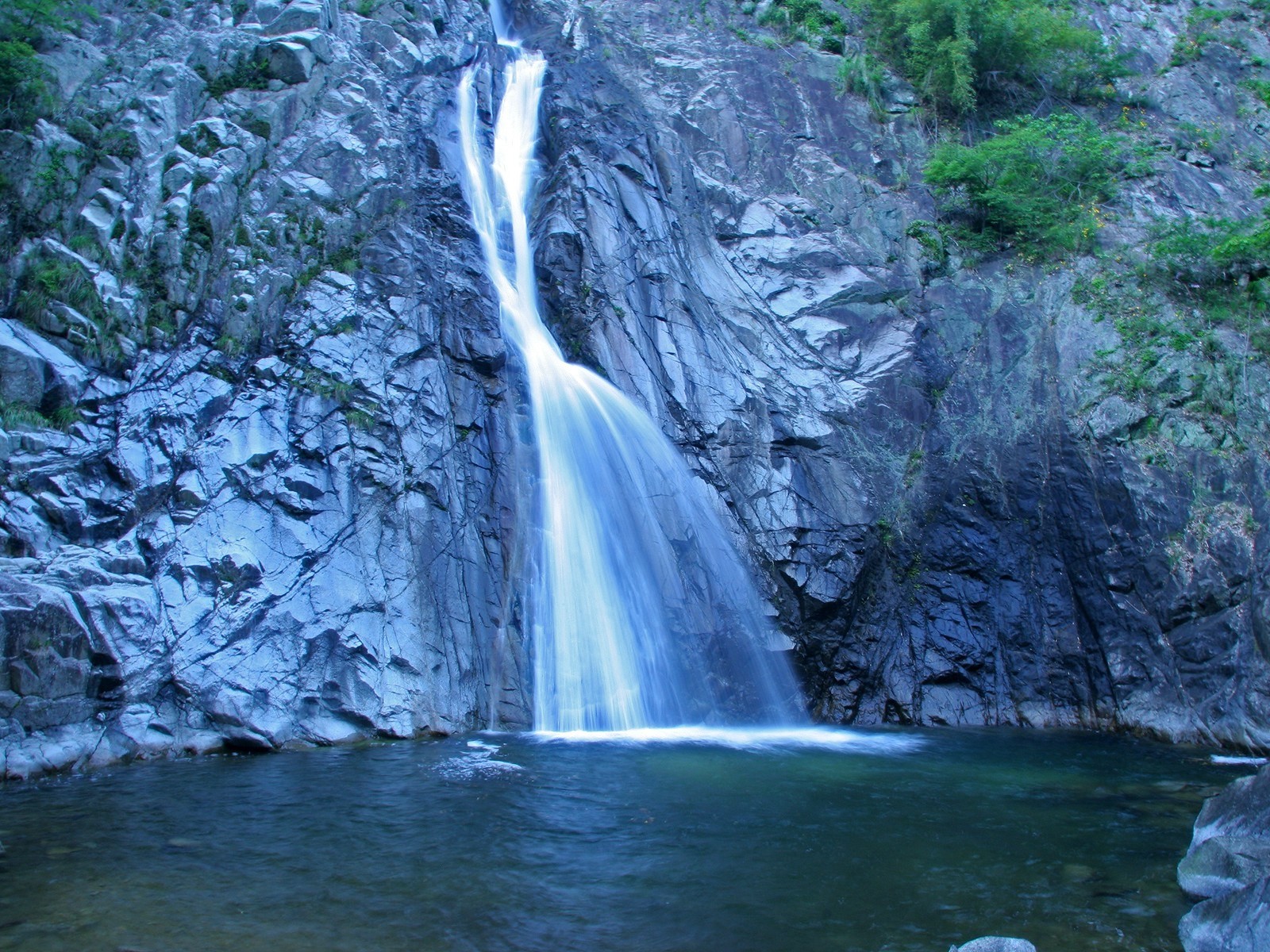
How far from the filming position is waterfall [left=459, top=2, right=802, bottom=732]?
13.2m

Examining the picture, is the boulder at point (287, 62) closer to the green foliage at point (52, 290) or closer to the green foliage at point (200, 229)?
the green foliage at point (200, 229)

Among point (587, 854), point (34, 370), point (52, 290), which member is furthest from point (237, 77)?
point (587, 854)

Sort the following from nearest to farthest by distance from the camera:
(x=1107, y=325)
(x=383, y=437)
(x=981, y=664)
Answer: (x=383, y=437) < (x=981, y=664) < (x=1107, y=325)

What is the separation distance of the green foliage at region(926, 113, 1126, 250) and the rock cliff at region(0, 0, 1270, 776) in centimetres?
84

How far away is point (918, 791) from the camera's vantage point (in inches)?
356

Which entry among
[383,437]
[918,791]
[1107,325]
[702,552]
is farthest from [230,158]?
[1107,325]

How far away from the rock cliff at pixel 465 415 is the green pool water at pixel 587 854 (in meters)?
2.12

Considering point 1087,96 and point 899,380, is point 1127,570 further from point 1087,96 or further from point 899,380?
point 1087,96

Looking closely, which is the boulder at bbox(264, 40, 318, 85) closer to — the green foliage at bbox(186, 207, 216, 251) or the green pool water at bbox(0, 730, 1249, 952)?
the green foliage at bbox(186, 207, 216, 251)

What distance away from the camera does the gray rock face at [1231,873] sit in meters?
4.68

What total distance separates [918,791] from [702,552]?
6.38 m

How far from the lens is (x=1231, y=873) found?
18.7 feet

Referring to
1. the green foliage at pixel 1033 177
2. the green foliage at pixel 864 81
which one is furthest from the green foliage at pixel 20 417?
the green foliage at pixel 864 81

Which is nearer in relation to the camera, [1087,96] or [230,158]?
[230,158]
